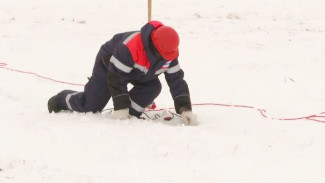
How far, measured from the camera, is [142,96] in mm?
4258

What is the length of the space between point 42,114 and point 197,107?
1.79 m

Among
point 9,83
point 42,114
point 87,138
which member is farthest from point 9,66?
point 87,138

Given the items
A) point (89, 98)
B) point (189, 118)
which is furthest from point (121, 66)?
point (189, 118)

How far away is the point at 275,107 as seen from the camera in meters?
4.84

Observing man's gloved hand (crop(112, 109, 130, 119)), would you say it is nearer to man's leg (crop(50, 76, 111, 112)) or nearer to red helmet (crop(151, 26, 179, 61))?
man's leg (crop(50, 76, 111, 112))

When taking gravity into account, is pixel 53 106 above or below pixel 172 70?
below

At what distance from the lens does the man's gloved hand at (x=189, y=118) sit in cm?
402

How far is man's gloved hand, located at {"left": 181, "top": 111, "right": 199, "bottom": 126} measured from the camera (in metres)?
4.02

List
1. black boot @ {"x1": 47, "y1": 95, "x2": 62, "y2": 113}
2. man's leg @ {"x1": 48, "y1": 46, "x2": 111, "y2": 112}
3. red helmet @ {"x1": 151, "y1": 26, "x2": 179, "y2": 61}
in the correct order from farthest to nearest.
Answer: black boot @ {"x1": 47, "y1": 95, "x2": 62, "y2": 113} → man's leg @ {"x1": 48, "y1": 46, "x2": 111, "y2": 112} → red helmet @ {"x1": 151, "y1": 26, "x2": 179, "y2": 61}

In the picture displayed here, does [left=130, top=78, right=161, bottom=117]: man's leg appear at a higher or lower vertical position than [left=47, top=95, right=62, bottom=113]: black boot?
higher

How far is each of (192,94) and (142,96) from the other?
146 cm

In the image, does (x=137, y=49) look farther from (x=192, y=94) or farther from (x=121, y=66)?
(x=192, y=94)

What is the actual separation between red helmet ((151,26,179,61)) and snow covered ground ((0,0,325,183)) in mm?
670

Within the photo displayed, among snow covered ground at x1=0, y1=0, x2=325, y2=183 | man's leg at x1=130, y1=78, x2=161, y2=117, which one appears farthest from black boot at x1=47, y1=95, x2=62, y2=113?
man's leg at x1=130, y1=78, x2=161, y2=117
